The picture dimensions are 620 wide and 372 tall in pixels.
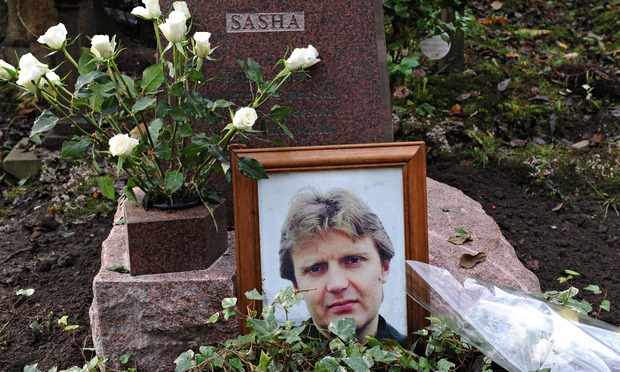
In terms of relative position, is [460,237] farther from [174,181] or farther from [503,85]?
[503,85]

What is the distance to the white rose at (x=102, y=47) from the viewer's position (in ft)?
8.87

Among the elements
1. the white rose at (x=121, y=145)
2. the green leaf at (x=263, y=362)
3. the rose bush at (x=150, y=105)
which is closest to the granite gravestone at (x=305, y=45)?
the rose bush at (x=150, y=105)

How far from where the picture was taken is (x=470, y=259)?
3230 mm

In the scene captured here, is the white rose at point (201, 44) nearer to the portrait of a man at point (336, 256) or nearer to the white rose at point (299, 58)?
the white rose at point (299, 58)

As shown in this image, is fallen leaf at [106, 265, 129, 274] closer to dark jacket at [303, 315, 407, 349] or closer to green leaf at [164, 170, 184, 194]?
green leaf at [164, 170, 184, 194]

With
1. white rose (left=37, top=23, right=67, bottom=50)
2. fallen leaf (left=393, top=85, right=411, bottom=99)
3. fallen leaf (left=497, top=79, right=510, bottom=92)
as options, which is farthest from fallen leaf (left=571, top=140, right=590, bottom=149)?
white rose (left=37, top=23, right=67, bottom=50)

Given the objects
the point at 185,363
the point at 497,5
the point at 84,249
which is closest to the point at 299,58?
the point at 185,363

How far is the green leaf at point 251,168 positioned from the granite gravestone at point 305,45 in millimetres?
703

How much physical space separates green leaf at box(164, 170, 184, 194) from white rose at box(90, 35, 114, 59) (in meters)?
0.46

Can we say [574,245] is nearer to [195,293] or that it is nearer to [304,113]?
[304,113]

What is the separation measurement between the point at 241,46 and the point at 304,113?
385 millimetres

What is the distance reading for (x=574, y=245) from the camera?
4.03 meters

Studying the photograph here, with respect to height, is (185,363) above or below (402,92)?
below

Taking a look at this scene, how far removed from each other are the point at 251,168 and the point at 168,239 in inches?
16.0
